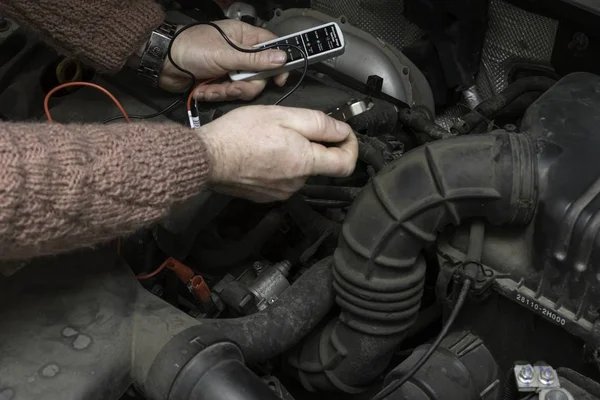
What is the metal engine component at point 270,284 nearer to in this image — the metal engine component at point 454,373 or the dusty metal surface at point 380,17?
the metal engine component at point 454,373

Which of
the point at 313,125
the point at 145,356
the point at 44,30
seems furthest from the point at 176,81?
the point at 145,356

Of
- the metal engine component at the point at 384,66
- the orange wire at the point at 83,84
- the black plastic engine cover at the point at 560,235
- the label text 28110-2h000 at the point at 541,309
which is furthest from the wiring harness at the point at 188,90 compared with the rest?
the label text 28110-2h000 at the point at 541,309

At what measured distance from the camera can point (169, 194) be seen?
732 millimetres

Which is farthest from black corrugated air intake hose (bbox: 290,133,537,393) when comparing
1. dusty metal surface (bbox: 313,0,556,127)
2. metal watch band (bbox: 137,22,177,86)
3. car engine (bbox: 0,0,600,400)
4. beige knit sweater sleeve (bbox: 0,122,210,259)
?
metal watch band (bbox: 137,22,177,86)

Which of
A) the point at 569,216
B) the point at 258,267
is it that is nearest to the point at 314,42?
the point at 258,267

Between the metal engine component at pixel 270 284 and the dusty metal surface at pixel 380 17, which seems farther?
the dusty metal surface at pixel 380 17

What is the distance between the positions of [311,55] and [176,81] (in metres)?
0.24

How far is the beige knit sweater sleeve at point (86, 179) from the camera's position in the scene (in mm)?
631

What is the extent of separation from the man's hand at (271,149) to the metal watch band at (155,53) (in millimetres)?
319

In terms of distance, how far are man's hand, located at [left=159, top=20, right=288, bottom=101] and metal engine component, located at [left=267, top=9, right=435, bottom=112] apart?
0.16 meters

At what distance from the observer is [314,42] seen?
3.57 ft

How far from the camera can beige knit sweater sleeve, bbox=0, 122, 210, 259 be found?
0.63 metres

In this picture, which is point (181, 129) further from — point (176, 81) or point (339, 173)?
point (176, 81)

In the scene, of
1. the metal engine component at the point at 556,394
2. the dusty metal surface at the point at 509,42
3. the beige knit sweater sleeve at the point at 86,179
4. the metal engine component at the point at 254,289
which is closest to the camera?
the beige knit sweater sleeve at the point at 86,179
